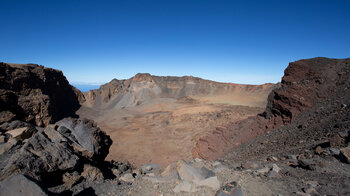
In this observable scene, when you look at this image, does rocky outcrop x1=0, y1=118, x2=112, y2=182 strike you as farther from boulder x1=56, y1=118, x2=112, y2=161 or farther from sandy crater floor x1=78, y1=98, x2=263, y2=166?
sandy crater floor x1=78, y1=98, x2=263, y2=166

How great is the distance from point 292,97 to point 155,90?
121 ft

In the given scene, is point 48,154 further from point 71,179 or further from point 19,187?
point 19,187

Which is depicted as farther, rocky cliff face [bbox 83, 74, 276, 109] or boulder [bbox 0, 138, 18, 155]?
rocky cliff face [bbox 83, 74, 276, 109]

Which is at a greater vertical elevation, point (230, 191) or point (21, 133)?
point (21, 133)

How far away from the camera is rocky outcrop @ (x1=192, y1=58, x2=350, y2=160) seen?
9.48 metres

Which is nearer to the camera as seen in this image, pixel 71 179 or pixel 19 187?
pixel 19 187

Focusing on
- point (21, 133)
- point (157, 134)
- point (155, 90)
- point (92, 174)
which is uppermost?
point (155, 90)

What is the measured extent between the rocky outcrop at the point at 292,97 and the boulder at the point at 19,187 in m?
9.24

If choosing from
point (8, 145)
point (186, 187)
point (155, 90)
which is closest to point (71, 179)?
→ point (8, 145)

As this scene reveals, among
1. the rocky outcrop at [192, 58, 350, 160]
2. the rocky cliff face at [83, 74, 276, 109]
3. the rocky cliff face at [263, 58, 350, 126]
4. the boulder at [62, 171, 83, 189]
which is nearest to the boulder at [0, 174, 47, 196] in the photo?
the boulder at [62, 171, 83, 189]

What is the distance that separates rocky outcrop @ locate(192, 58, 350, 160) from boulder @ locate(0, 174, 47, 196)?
9.24 m

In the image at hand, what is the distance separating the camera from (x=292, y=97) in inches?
391

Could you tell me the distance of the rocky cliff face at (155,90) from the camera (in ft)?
135

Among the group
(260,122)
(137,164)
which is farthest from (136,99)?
(260,122)
